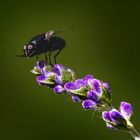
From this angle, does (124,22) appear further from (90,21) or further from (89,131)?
(89,131)

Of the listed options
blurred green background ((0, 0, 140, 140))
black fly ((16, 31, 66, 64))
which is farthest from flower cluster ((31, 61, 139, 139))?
blurred green background ((0, 0, 140, 140))

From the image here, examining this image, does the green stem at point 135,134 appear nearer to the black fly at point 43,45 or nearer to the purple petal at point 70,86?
the purple petal at point 70,86

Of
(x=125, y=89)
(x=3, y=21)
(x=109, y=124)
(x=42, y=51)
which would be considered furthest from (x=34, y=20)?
(x=109, y=124)

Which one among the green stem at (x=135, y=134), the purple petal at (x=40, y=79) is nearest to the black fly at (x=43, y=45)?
the purple petal at (x=40, y=79)

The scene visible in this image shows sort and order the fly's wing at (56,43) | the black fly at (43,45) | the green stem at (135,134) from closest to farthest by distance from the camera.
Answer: the green stem at (135,134), the black fly at (43,45), the fly's wing at (56,43)

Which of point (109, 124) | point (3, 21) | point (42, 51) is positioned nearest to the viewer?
point (109, 124)

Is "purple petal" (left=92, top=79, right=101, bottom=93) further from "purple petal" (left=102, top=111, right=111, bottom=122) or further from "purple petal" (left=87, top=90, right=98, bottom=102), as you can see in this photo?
"purple petal" (left=102, top=111, right=111, bottom=122)

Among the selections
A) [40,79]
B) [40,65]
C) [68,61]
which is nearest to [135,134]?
[40,79]
